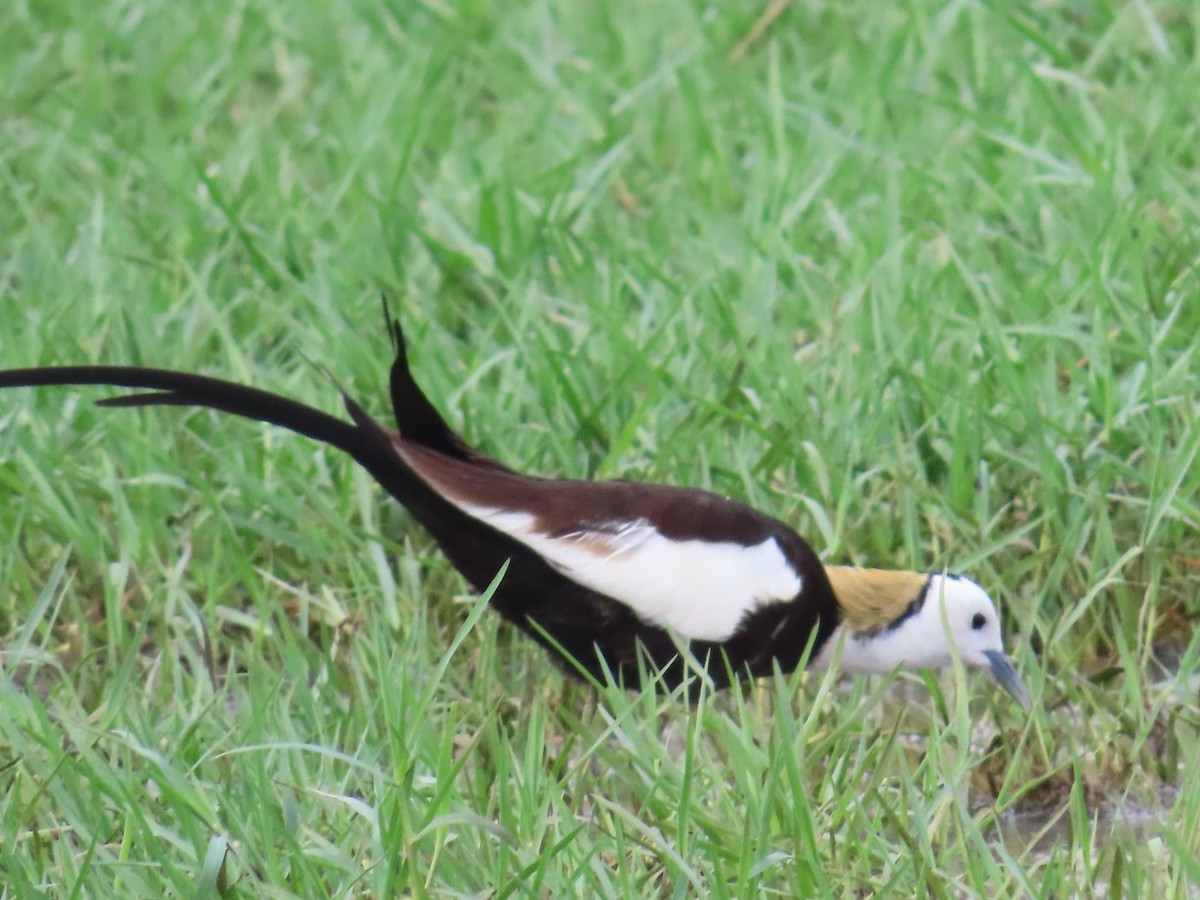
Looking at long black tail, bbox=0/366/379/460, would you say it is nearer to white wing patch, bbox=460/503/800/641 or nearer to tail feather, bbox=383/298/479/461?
tail feather, bbox=383/298/479/461

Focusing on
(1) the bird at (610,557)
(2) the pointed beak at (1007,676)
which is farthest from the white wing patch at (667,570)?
(2) the pointed beak at (1007,676)

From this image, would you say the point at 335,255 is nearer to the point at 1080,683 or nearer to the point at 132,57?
the point at 132,57

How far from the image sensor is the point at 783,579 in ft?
8.92

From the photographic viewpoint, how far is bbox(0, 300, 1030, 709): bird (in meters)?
2.69

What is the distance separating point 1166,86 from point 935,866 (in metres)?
2.56

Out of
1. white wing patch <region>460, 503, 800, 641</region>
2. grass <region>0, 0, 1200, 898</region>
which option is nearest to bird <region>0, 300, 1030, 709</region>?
white wing patch <region>460, 503, 800, 641</region>

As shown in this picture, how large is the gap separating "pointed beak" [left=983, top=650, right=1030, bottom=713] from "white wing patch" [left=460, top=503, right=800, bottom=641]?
0.35 metres

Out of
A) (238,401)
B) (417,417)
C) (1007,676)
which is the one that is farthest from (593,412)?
(1007,676)

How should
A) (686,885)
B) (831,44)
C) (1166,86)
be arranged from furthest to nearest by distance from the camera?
(831,44) < (1166,86) < (686,885)

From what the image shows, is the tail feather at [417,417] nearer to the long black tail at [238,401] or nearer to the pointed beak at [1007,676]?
the long black tail at [238,401]

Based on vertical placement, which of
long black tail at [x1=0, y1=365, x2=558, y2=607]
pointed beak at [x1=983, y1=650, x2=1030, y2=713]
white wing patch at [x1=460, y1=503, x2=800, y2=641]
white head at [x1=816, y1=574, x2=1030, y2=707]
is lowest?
pointed beak at [x1=983, y1=650, x2=1030, y2=713]

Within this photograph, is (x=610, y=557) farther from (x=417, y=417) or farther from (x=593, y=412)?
(x=593, y=412)

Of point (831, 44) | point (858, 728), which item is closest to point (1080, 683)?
point (858, 728)

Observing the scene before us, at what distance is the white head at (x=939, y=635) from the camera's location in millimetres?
2801
